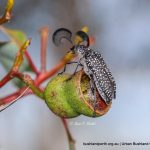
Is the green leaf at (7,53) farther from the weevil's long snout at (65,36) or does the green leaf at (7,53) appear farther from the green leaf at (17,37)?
the weevil's long snout at (65,36)

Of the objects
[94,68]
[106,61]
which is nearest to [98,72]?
[94,68]

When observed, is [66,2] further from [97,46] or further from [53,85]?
[53,85]

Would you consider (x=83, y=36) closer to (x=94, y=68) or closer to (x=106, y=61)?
(x=94, y=68)

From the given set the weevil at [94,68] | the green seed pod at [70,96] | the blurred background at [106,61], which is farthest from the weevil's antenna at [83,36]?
the blurred background at [106,61]

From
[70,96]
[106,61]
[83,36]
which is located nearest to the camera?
[70,96]

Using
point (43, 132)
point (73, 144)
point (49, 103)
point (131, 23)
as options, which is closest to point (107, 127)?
point (43, 132)

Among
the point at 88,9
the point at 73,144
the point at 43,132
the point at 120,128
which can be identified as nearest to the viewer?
the point at 73,144
